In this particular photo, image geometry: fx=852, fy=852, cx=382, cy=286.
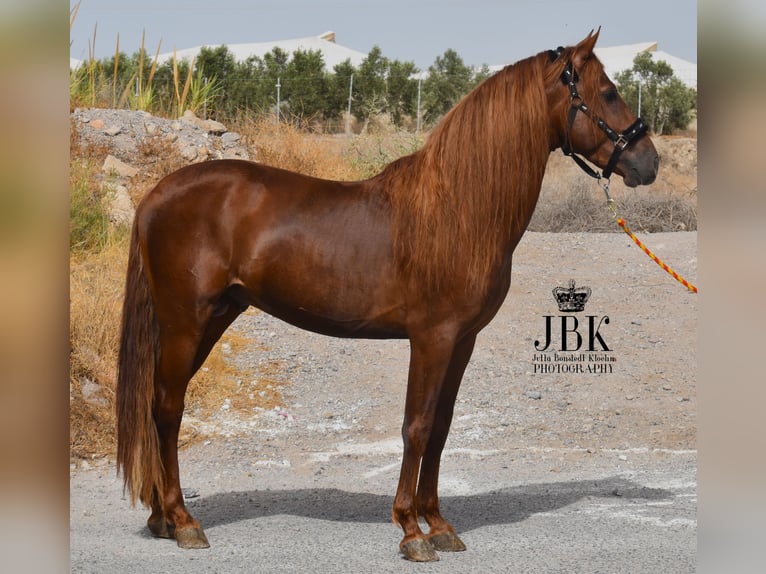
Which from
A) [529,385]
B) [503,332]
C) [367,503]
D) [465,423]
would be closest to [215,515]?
[367,503]

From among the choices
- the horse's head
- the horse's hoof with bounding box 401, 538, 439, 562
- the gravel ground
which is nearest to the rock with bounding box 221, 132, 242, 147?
the gravel ground

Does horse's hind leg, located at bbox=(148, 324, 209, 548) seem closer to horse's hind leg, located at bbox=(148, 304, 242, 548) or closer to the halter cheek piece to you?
horse's hind leg, located at bbox=(148, 304, 242, 548)

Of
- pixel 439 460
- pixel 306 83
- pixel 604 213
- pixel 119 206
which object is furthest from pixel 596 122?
pixel 306 83

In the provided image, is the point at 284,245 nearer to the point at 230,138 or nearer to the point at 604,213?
the point at 230,138

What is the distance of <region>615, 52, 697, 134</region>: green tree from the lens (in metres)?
15.4

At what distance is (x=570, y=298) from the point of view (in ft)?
25.4

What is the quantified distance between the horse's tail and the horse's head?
1.98 meters

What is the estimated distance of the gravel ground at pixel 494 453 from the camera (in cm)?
384

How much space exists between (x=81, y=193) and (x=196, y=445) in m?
3.18

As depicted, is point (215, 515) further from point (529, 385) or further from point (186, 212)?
point (529, 385)

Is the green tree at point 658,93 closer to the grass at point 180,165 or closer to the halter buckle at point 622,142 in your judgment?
the grass at point 180,165

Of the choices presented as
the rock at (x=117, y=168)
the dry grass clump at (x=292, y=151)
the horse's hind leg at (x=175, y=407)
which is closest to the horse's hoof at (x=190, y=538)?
the horse's hind leg at (x=175, y=407)

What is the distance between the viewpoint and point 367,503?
4691 millimetres

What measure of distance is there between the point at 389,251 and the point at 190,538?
157cm
